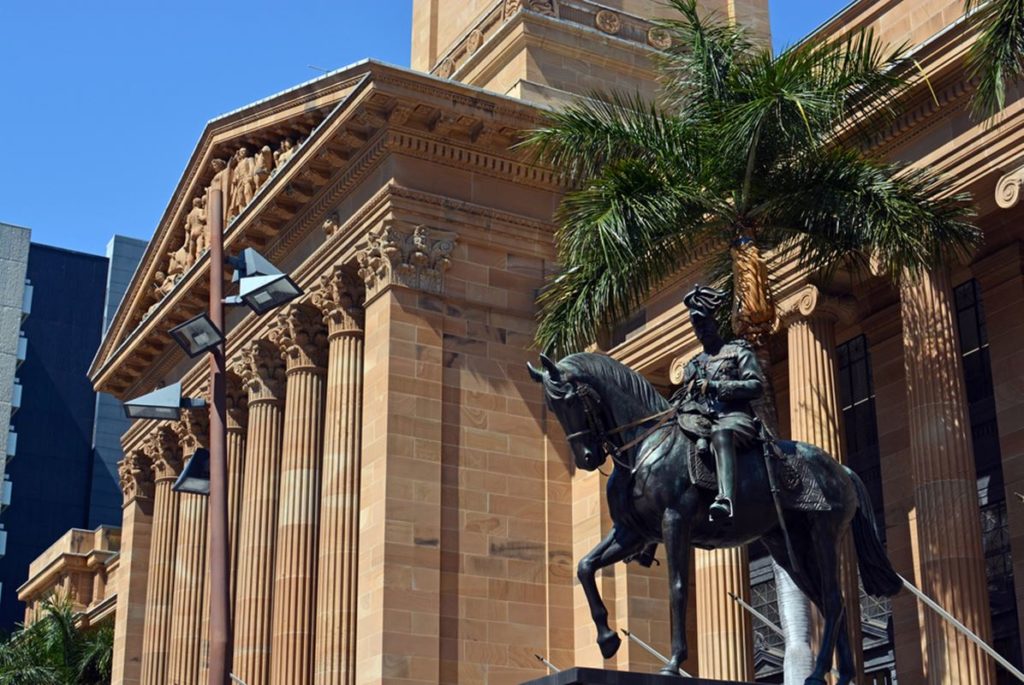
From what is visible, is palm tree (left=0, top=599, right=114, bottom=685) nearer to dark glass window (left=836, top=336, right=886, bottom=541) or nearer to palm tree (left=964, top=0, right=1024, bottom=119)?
dark glass window (left=836, top=336, right=886, bottom=541)

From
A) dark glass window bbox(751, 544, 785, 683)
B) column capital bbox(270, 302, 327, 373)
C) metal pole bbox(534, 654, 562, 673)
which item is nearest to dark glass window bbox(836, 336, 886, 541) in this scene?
dark glass window bbox(751, 544, 785, 683)

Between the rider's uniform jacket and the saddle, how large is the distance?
121 mm

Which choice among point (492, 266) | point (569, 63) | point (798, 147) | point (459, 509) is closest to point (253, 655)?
point (459, 509)

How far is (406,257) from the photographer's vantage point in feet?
111

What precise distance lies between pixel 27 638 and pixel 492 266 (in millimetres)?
30281

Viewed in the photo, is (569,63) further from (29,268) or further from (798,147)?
(29,268)

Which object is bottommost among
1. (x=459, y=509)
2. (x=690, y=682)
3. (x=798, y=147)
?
(x=690, y=682)

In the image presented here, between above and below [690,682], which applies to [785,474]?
above

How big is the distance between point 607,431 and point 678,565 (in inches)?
53.5

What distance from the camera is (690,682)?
42.5 feet

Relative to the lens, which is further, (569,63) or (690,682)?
(569,63)

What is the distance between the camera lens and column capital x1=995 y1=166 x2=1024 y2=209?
23.5 metres

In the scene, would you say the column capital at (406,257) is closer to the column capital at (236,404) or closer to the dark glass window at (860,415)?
the column capital at (236,404)

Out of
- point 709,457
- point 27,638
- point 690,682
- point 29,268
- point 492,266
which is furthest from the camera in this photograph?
point 29,268
